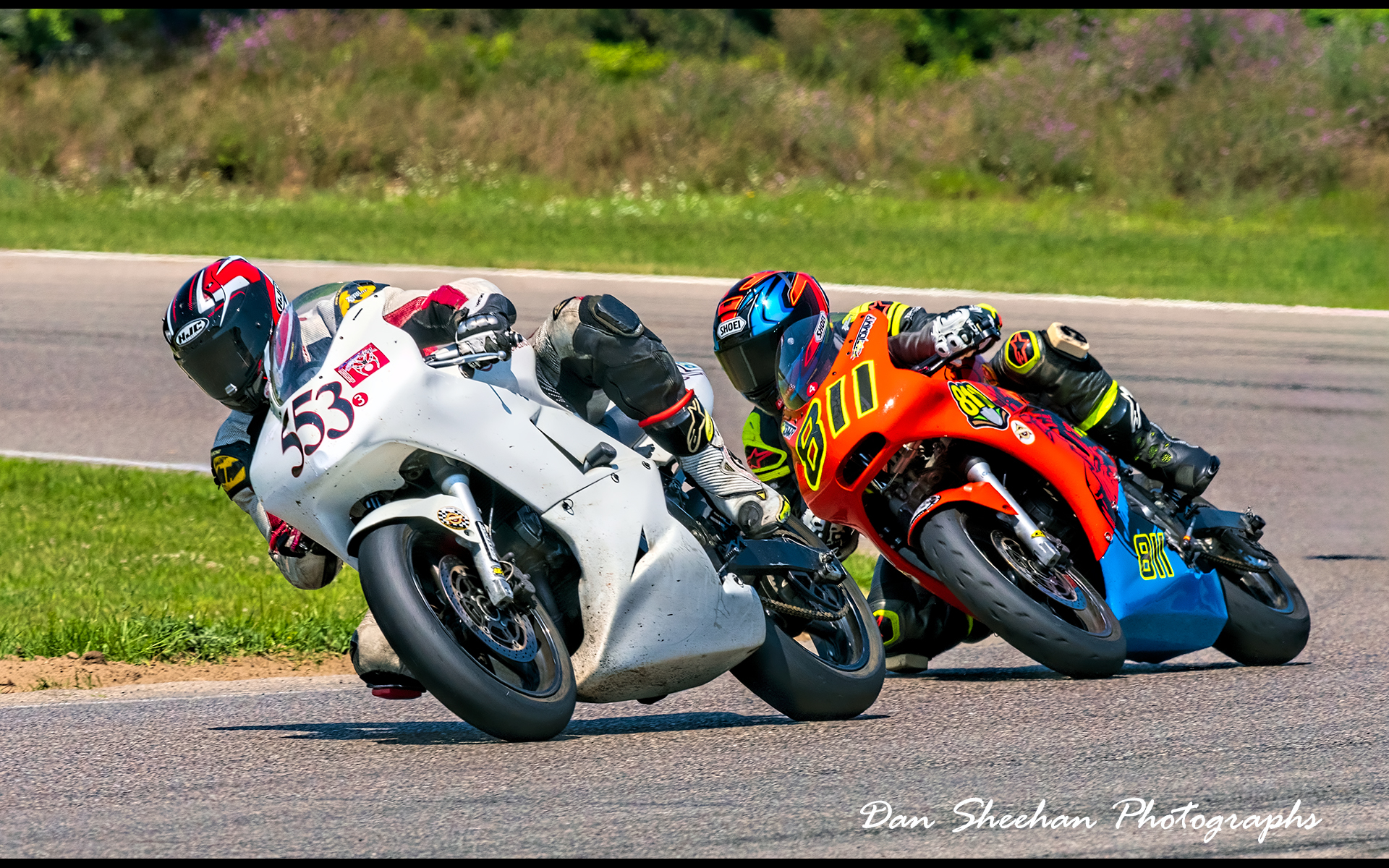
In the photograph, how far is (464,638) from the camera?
16.3ft

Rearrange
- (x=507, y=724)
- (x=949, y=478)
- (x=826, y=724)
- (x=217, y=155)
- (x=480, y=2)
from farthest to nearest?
(x=480, y=2) → (x=217, y=155) → (x=949, y=478) → (x=826, y=724) → (x=507, y=724)

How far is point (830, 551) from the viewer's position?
241 inches

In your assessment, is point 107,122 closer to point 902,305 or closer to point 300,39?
point 300,39

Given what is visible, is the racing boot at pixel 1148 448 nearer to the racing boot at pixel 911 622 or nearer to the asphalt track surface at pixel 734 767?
the asphalt track surface at pixel 734 767

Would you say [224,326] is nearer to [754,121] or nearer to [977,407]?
[977,407]

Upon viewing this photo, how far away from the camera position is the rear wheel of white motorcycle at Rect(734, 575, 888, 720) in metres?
5.81

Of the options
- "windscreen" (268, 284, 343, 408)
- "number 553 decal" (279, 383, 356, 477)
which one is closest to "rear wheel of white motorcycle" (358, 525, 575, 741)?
"number 553 decal" (279, 383, 356, 477)

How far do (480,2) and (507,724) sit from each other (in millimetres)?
42021

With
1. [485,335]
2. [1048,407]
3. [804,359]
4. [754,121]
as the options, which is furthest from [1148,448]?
[754,121]

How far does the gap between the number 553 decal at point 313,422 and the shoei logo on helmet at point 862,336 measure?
2.08 meters

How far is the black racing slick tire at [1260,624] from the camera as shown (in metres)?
7.11

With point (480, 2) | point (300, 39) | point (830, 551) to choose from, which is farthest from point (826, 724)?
point (480, 2)

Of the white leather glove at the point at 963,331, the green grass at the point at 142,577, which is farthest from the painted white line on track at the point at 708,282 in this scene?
the white leather glove at the point at 963,331

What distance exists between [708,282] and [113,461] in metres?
6.99
